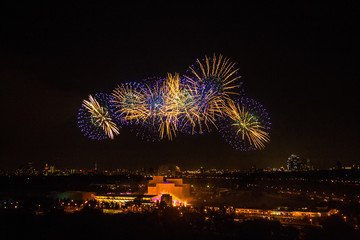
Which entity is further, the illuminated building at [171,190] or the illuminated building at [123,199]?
the illuminated building at [171,190]

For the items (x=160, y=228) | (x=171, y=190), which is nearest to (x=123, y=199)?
(x=171, y=190)

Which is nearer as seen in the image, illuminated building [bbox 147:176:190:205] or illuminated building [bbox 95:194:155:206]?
illuminated building [bbox 95:194:155:206]

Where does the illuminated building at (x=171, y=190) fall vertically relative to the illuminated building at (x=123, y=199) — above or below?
above

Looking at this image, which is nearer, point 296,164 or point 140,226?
point 140,226

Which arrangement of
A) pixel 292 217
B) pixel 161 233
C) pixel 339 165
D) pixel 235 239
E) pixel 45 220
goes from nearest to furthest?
1. pixel 235 239
2. pixel 161 233
3. pixel 45 220
4. pixel 292 217
5. pixel 339 165

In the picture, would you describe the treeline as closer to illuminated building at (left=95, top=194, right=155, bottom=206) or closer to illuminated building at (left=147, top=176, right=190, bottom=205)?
illuminated building at (left=95, top=194, right=155, bottom=206)

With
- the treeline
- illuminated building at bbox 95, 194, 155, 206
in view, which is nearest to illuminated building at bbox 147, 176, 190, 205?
illuminated building at bbox 95, 194, 155, 206

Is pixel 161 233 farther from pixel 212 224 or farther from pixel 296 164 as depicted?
pixel 296 164

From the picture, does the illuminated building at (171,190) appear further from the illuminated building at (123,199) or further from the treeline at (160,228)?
the treeline at (160,228)

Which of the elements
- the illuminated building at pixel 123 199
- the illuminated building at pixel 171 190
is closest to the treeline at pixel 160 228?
the illuminated building at pixel 123 199

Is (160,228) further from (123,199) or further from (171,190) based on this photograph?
(123,199)

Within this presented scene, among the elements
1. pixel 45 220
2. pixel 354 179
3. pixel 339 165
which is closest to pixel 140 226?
pixel 45 220
